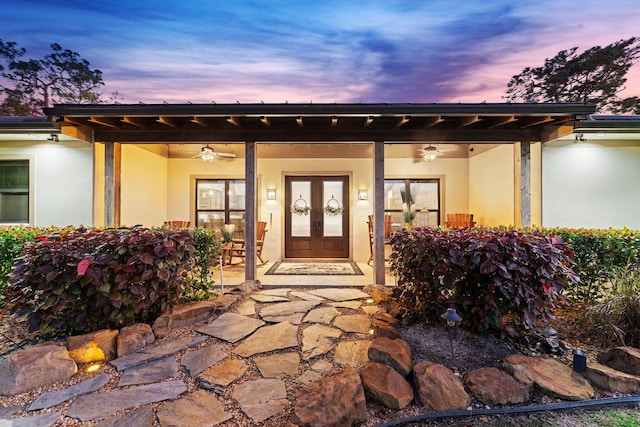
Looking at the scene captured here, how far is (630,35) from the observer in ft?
41.3

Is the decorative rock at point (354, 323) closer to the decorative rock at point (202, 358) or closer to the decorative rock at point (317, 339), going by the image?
the decorative rock at point (317, 339)

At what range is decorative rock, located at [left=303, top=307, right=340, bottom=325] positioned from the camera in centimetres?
318

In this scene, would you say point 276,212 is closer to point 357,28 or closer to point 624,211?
point 357,28

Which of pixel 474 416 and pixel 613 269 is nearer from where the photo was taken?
pixel 474 416

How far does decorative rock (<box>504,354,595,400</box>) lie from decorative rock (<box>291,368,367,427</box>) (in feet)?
3.84

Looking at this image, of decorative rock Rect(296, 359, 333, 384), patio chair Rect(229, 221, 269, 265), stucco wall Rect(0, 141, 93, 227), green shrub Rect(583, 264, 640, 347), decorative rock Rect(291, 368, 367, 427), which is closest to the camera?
decorative rock Rect(291, 368, 367, 427)

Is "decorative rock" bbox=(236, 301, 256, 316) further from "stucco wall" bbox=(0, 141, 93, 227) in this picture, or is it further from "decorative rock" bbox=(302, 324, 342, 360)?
"stucco wall" bbox=(0, 141, 93, 227)

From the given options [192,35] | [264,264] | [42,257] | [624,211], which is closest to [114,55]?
[192,35]

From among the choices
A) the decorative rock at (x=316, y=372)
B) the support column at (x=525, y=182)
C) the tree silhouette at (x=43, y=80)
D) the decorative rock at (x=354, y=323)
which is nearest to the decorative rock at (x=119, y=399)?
the decorative rock at (x=316, y=372)

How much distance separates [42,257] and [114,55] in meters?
11.2

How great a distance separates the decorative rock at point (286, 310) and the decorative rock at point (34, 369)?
5.55 feet

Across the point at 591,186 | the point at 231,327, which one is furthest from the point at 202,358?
the point at 591,186

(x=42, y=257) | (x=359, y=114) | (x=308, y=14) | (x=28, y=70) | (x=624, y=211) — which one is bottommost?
(x=42, y=257)

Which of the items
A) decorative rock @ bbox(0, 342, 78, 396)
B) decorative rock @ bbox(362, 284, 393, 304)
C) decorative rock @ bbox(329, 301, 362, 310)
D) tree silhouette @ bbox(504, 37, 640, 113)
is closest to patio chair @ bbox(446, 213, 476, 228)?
decorative rock @ bbox(362, 284, 393, 304)
